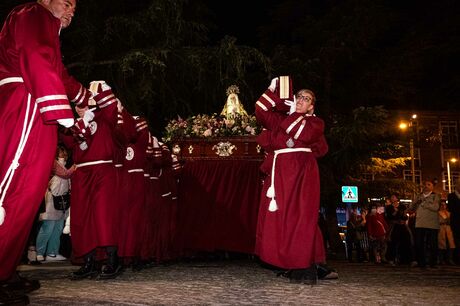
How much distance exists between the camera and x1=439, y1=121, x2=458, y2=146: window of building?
5272 centimetres

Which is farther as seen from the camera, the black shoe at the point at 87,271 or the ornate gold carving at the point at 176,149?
the ornate gold carving at the point at 176,149

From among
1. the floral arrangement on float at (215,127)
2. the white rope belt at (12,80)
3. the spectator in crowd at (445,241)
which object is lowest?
the spectator in crowd at (445,241)

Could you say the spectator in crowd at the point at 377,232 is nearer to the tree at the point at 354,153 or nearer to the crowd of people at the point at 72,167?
the crowd of people at the point at 72,167

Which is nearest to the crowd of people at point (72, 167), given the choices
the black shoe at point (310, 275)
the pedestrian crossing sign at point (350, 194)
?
the black shoe at point (310, 275)

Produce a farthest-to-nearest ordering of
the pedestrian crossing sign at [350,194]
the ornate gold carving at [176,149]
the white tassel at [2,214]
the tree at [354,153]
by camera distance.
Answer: the tree at [354,153], the pedestrian crossing sign at [350,194], the ornate gold carving at [176,149], the white tassel at [2,214]

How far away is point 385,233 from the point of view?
13.0 meters

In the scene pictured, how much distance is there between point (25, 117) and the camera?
358 cm

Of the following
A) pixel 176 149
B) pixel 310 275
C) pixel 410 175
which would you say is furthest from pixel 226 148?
pixel 410 175

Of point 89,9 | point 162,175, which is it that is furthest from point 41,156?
point 89,9

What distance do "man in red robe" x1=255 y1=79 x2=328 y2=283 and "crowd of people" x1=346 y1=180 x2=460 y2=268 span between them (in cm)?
505

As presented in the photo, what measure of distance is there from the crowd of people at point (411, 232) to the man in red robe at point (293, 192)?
5.05 m

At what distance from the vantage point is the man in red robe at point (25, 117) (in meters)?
3.44

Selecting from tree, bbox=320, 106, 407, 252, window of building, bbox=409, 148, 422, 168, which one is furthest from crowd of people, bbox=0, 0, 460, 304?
window of building, bbox=409, 148, 422, 168

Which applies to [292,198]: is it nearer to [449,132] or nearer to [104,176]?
[104,176]
